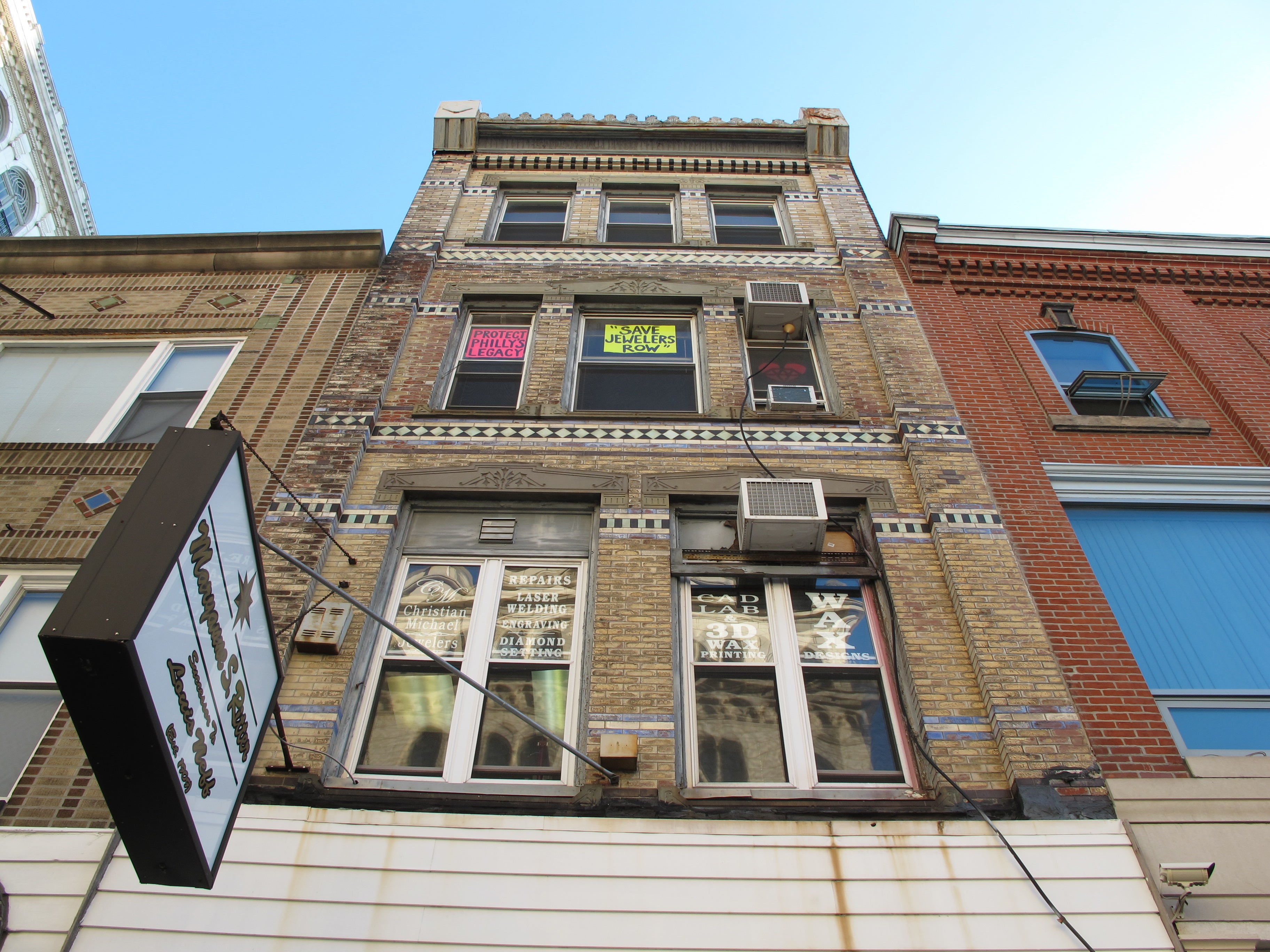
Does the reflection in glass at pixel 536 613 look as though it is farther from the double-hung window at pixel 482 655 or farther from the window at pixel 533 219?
the window at pixel 533 219

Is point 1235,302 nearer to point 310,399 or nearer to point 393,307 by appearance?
point 393,307

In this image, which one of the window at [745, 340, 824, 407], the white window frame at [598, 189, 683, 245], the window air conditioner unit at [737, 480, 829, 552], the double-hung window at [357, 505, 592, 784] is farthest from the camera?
the white window frame at [598, 189, 683, 245]

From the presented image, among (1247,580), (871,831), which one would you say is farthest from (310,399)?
(1247,580)

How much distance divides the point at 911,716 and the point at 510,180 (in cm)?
1072

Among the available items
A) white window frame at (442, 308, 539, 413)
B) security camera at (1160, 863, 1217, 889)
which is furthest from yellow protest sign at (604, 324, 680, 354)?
security camera at (1160, 863, 1217, 889)

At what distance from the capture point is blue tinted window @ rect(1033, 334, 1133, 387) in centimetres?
1102

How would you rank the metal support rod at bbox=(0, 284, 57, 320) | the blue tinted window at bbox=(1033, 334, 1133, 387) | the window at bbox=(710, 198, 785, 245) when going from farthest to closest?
the window at bbox=(710, 198, 785, 245)
the blue tinted window at bbox=(1033, 334, 1133, 387)
the metal support rod at bbox=(0, 284, 57, 320)

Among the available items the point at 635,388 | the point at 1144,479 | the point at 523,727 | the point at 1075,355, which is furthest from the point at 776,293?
the point at 523,727

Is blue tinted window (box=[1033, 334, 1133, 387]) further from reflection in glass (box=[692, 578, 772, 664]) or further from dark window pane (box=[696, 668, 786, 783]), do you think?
dark window pane (box=[696, 668, 786, 783])

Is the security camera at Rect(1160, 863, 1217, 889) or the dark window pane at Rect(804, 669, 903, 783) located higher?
the dark window pane at Rect(804, 669, 903, 783)

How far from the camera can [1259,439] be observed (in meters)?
9.77

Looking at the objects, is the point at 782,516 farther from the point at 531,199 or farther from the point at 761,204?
the point at 531,199

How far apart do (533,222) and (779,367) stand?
522 cm

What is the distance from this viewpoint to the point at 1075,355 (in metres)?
11.3
